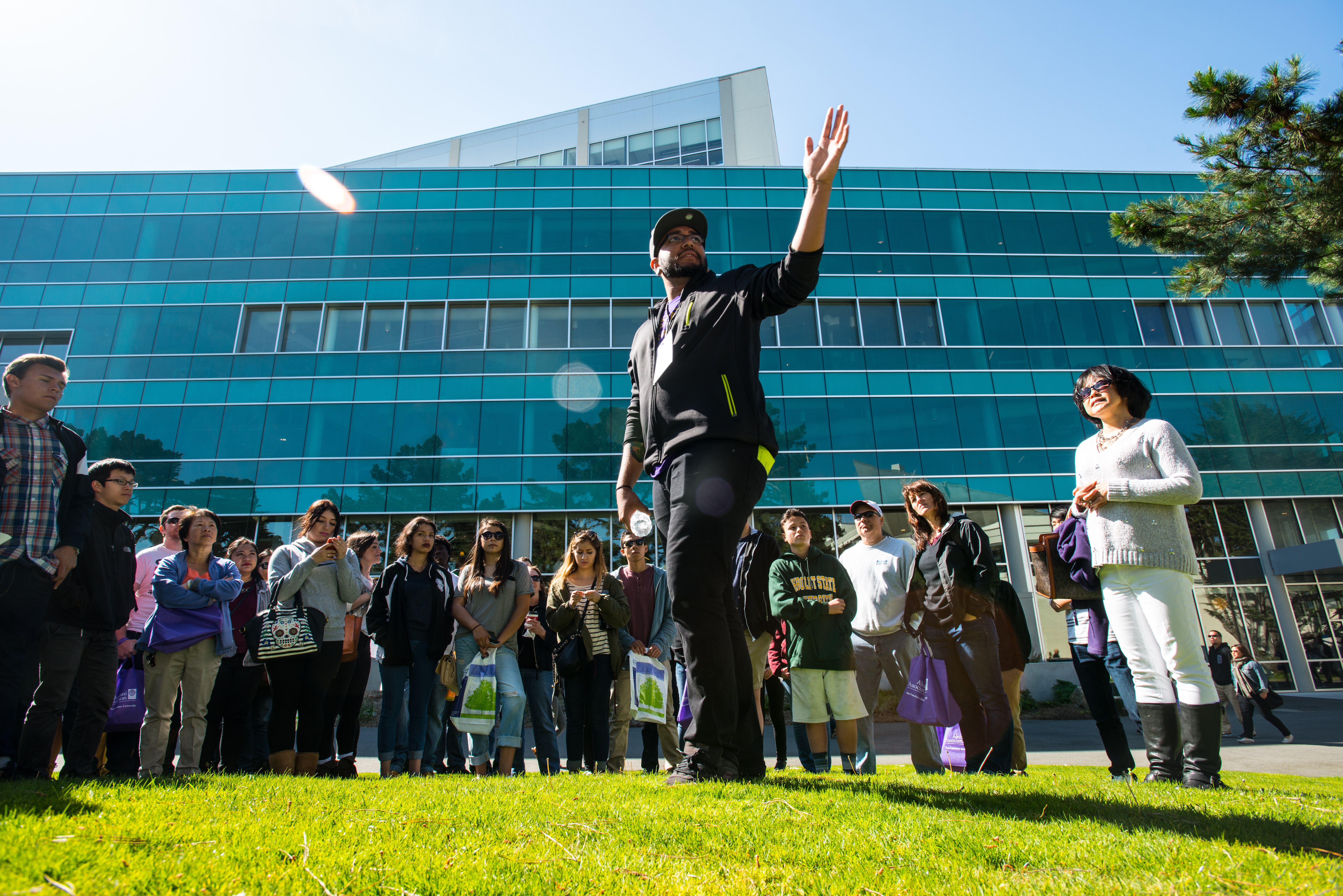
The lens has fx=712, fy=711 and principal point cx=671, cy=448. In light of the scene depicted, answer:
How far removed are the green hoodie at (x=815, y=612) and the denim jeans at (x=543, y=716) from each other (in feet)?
6.95

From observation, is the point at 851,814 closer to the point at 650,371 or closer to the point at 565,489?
the point at 650,371

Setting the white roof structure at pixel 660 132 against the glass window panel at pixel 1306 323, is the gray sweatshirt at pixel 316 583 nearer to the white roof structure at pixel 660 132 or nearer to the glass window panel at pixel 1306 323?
the white roof structure at pixel 660 132

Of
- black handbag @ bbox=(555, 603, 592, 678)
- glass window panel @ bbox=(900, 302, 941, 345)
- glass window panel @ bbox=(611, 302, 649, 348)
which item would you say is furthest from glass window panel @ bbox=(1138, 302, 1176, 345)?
black handbag @ bbox=(555, 603, 592, 678)

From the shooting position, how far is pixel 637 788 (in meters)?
2.83

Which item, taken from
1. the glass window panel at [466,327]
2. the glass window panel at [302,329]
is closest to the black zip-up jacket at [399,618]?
the glass window panel at [466,327]

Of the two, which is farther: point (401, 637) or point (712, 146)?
point (712, 146)

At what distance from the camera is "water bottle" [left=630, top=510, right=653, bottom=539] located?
349cm

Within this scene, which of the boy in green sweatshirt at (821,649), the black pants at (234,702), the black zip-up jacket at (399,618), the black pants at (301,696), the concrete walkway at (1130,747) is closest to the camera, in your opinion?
the black pants at (301,696)

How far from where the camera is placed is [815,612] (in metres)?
5.68

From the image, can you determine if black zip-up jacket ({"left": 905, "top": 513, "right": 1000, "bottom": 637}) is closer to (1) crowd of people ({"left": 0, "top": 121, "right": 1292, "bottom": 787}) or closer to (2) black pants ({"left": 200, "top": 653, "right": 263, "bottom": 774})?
(1) crowd of people ({"left": 0, "top": 121, "right": 1292, "bottom": 787})

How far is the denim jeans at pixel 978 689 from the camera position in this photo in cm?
465

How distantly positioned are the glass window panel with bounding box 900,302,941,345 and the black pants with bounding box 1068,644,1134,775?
20.7m

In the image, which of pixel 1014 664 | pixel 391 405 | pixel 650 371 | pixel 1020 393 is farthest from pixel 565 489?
pixel 650 371

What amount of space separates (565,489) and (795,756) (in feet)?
45.2
